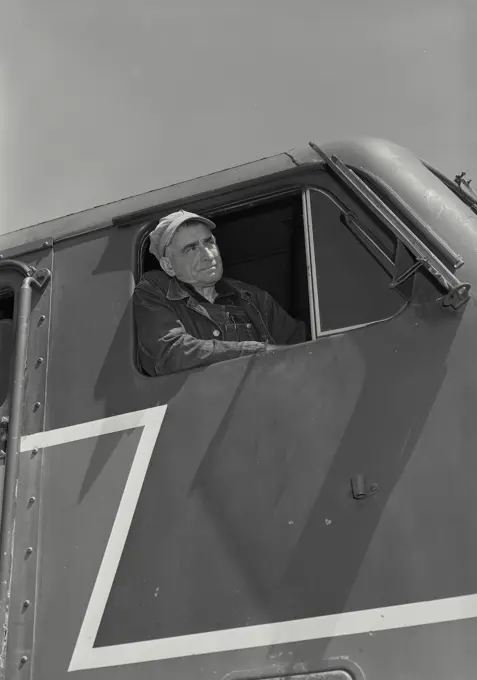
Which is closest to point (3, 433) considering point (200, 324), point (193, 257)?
point (200, 324)

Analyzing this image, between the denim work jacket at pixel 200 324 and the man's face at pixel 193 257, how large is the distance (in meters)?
0.05

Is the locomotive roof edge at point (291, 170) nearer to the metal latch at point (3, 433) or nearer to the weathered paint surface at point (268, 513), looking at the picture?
the weathered paint surface at point (268, 513)

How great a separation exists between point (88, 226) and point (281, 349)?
111cm

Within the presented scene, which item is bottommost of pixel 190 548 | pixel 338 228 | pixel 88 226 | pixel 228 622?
pixel 228 622

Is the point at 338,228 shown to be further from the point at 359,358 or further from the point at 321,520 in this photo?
the point at 321,520

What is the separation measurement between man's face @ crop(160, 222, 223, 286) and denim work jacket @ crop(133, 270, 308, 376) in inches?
2.0

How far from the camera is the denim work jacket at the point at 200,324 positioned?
3926mm

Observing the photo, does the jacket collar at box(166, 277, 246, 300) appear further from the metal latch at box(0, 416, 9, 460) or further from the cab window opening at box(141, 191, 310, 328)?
the metal latch at box(0, 416, 9, 460)

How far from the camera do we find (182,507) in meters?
3.66

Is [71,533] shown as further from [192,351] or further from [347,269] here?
[347,269]

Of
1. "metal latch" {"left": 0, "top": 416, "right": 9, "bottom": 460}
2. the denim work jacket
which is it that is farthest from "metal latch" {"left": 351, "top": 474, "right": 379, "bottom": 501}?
"metal latch" {"left": 0, "top": 416, "right": 9, "bottom": 460}

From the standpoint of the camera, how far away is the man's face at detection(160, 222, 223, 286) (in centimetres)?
421

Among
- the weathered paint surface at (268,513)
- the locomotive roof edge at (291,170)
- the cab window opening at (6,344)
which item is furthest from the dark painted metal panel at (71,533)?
the locomotive roof edge at (291,170)

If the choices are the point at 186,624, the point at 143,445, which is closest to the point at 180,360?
the point at 143,445
